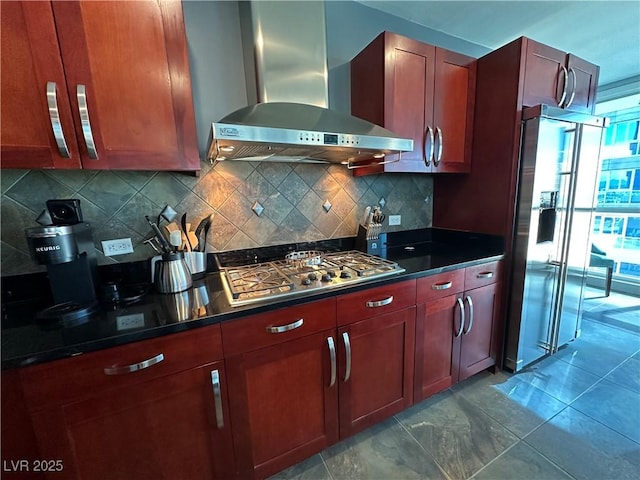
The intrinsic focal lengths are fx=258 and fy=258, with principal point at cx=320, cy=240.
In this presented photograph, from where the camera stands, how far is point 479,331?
1.66 meters

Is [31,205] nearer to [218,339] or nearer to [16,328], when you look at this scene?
[16,328]

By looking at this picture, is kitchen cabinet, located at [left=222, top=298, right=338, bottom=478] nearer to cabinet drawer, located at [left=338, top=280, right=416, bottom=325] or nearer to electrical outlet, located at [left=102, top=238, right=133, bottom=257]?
cabinet drawer, located at [left=338, top=280, right=416, bottom=325]

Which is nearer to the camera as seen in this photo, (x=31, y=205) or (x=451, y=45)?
(x=31, y=205)

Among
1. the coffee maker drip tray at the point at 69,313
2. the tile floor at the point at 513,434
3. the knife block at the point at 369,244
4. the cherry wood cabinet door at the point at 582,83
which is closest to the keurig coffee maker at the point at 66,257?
the coffee maker drip tray at the point at 69,313

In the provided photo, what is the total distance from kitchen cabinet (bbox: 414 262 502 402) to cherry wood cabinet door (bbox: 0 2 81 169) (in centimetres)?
164

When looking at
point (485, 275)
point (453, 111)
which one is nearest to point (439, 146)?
point (453, 111)

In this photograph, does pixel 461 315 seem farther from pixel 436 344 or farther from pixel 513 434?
pixel 513 434

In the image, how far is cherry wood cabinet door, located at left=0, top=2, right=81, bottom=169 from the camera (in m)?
0.82

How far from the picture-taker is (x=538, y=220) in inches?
64.6

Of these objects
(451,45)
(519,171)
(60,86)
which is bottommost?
(519,171)

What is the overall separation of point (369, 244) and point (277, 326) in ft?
3.05

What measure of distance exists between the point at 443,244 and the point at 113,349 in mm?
2083

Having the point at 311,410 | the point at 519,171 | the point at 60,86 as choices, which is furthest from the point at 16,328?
the point at 519,171

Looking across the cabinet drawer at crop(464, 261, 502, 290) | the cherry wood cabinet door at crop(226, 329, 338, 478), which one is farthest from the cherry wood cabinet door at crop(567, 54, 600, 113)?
the cherry wood cabinet door at crop(226, 329, 338, 478)
